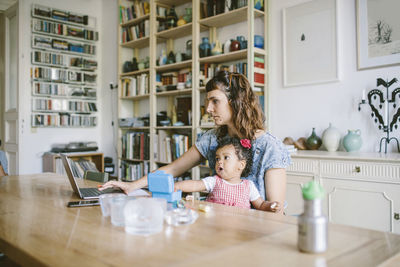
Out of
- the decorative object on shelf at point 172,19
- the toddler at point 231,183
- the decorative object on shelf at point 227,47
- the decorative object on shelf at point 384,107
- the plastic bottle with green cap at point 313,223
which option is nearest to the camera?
the plastic bottle with green cap at point 313,223

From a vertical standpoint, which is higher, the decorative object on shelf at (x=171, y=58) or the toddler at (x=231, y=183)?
the decorative object on shelf at (x=171, y=58)

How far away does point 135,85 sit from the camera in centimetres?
497

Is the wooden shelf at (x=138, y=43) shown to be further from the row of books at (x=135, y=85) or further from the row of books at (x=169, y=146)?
the row of books at (x=169, y=146)

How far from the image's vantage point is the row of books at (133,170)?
4.75 m

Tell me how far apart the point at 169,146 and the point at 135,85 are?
1.22 m

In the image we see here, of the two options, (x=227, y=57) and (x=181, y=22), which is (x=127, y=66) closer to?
(x=181, y=22)

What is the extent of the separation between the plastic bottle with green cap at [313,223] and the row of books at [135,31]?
14.3ft

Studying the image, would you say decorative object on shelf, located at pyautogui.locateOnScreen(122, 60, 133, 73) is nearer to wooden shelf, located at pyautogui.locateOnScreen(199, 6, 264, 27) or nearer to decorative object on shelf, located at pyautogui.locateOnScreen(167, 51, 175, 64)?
decorative object on shelf, located at pyautogui.locateOnScreen(167, 51, 175, 64)

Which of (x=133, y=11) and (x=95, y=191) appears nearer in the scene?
(x=95, y=191)

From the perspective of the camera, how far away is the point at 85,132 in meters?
5.61

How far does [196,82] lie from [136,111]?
1.81 m

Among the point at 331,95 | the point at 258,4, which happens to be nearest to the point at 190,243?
the point at 331,95

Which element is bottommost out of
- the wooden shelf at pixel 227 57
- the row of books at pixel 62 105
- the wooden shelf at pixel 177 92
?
the row of books at pixel 62 105

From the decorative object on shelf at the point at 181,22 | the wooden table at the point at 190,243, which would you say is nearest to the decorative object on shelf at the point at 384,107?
the wooden table at the point at 190,243
